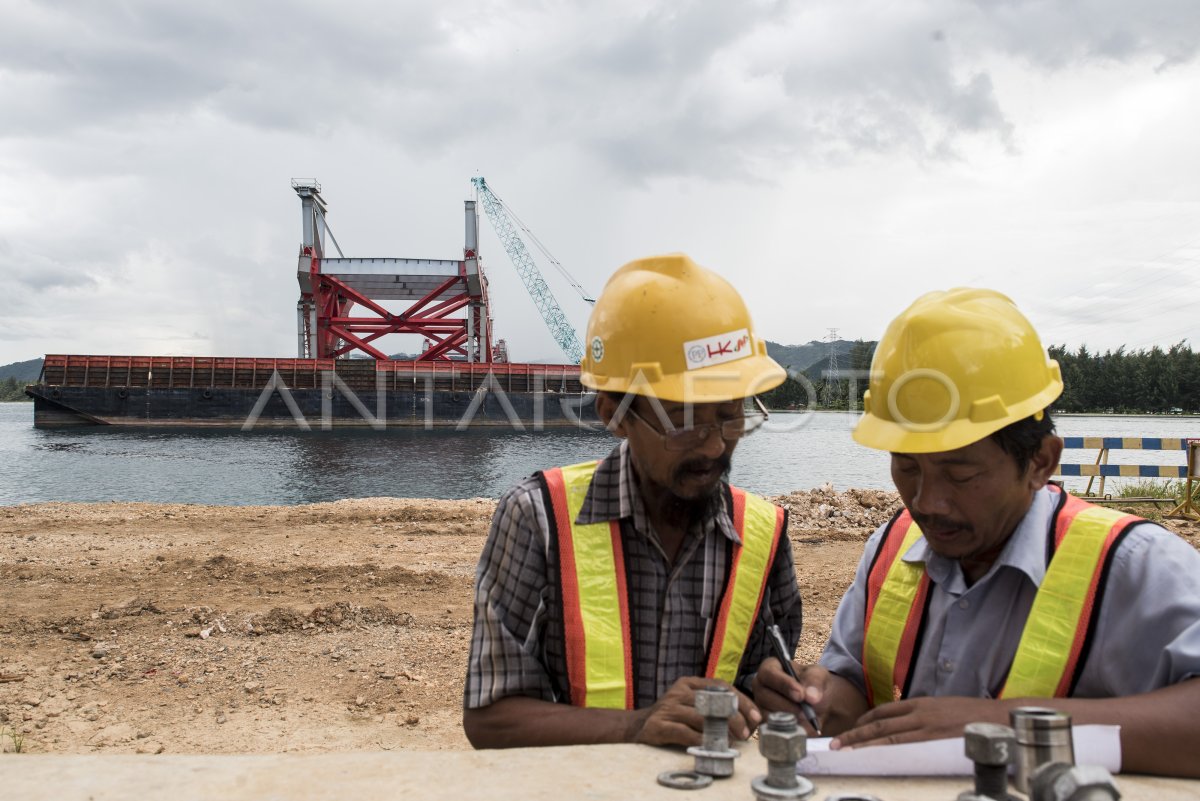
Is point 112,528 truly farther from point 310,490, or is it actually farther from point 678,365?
point 678,365

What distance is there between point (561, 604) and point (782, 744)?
0.80 meters

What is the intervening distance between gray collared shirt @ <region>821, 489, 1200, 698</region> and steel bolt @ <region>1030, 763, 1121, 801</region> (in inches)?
27.1

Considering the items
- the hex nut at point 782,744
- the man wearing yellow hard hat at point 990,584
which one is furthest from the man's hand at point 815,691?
the hex nut at point 782,744

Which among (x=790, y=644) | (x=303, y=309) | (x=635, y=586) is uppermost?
(x=303, y=309)

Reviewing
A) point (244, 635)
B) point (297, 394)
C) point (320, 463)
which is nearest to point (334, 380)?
point (297, 394)

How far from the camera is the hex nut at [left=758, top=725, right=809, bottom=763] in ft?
3.82

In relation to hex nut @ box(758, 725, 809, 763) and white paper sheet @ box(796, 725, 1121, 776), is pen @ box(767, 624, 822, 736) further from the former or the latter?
hex nut @ box(758, 725, 809, 763)

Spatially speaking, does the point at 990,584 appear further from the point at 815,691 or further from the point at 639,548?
the point at 639,548

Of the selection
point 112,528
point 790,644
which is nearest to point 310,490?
point 112,528

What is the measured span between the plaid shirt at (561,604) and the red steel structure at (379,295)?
5320 centimetres

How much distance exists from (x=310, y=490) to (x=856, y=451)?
26.1m

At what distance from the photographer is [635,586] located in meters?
1.94

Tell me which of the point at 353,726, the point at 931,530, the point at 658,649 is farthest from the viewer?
the point at 353,726

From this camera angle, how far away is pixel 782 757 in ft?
3.85
